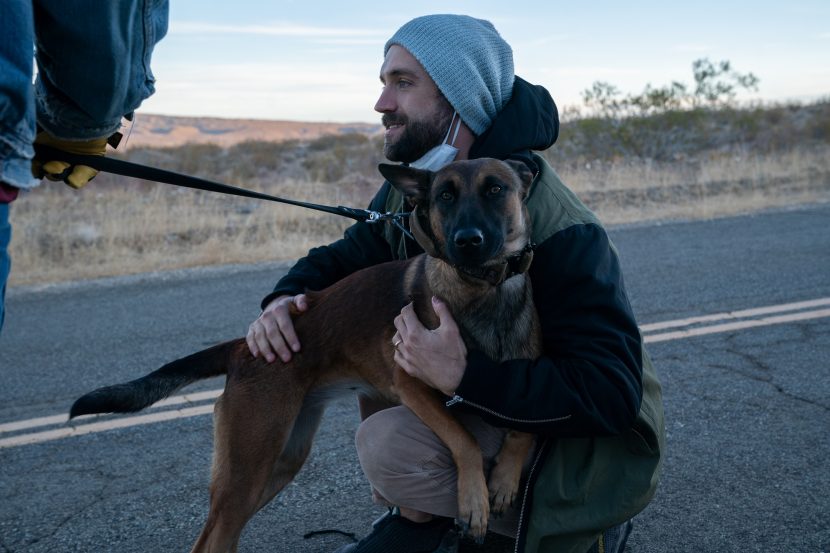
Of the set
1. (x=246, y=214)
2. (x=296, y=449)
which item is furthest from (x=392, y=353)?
(x=246, y=214)

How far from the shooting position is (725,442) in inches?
163

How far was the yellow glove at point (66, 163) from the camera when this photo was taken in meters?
2.32

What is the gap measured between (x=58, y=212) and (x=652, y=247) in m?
10.8

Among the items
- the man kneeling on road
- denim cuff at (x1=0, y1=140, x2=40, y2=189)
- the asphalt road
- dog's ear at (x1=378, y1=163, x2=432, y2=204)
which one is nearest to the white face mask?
the man kneeling on road

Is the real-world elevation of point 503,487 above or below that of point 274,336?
below

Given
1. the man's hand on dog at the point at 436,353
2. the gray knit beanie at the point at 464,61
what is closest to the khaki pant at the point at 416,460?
the man's hand on dog at the point at 436,353

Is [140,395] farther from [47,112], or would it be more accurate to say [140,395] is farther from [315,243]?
[315,243]

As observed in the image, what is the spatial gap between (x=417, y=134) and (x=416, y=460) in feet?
4.22

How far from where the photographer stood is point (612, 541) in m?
2.98

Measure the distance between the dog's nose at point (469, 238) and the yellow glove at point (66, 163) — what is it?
3.52ft

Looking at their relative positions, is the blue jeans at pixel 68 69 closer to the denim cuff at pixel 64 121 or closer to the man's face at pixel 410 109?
the denim cuff at pixel 64 121

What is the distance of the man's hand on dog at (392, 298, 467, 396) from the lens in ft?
8.94

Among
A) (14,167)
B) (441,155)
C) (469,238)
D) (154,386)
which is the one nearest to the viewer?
(14,167)

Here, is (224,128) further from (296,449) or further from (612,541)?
(612,541)
